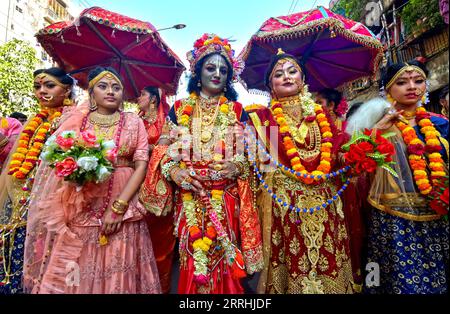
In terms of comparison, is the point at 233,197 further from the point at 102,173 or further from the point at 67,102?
the point at 67,102

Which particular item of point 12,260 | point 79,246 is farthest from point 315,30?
point 12,260

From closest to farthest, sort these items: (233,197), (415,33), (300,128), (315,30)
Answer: (233,197), (300,128), (315,30), (415,33)

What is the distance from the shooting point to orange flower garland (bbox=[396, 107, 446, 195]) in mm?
2361

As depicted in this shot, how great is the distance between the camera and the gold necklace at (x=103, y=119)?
2.68 m

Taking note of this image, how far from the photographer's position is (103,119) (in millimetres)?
2705

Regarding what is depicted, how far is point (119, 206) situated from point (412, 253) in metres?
2.45

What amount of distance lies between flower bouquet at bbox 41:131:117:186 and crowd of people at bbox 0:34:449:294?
0.05 feet

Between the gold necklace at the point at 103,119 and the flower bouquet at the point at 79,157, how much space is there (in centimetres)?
40

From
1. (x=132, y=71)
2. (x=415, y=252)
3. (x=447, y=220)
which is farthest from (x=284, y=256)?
(x=132, y=71)

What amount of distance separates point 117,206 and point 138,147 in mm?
588

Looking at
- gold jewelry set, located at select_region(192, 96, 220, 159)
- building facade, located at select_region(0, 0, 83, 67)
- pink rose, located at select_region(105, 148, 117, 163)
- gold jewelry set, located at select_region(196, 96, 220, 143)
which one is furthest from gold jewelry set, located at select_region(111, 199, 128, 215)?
building facade, located at select_region(0, 0, 83, 67)

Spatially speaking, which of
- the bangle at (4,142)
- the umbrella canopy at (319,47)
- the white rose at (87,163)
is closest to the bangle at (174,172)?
the white rose at (87,163)
